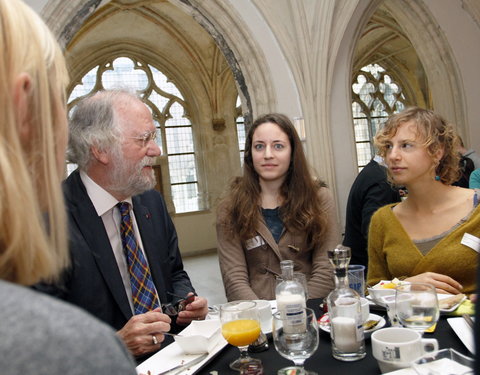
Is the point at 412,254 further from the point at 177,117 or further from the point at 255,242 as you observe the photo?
the point at 177,117

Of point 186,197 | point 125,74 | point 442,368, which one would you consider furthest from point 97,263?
point 125,74

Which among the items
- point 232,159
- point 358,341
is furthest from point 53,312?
point 232,159


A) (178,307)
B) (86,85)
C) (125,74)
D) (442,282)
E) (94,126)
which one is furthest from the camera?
(125,74)

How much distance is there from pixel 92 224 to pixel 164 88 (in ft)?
40.7

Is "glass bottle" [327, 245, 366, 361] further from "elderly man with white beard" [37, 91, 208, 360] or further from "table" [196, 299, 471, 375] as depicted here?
"elderly man with white beard" [37, 91, 208, 360]

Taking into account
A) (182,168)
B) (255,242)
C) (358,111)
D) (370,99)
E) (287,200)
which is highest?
(370,99)

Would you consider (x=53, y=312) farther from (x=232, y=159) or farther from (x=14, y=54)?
(x=232, y=159)

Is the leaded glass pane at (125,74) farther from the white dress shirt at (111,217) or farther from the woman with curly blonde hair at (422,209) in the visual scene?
the woman with curly blonde hair at (422,209)

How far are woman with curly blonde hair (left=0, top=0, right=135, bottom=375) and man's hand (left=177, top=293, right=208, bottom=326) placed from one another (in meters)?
1.29

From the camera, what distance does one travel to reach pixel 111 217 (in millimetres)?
2393

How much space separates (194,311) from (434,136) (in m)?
1.63

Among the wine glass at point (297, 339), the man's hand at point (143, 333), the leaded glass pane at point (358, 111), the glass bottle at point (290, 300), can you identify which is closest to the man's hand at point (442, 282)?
the glass bottle at point (290, 300)

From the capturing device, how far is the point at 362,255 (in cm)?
367

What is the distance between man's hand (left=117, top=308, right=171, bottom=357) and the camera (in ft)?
5.82
